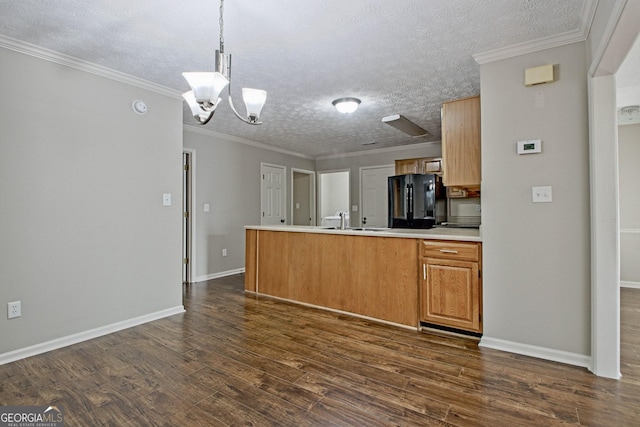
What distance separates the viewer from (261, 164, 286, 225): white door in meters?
6.18

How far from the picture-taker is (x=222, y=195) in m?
5.32

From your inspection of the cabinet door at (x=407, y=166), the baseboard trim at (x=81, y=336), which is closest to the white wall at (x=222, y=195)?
the baseboard trim at (x=81, y=336)

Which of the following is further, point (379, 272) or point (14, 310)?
point (379, 272)

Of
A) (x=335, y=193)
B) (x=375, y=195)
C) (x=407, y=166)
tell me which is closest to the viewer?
(x=407, y=166)

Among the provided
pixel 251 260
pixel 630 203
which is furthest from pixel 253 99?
pixel 630 203

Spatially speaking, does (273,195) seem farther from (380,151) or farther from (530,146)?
(530,146)

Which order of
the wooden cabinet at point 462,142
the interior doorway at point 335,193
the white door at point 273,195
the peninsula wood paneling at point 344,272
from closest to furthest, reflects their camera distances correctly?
the wooden cabinet at point 462,142 < the peninsula wood paneling at point 344,272 < the white door at point 273,195 < the interior doorway at point 335,193

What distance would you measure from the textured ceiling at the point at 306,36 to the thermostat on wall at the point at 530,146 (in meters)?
0.75

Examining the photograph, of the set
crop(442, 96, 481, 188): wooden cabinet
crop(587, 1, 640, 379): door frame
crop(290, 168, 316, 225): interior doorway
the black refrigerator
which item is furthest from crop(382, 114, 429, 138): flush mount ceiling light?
crop(290, 168, 316, 225): interior doorway

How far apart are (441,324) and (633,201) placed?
12.7 ft

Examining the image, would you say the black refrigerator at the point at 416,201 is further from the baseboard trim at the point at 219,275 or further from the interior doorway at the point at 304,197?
the baseboard trim at the point at 219,275

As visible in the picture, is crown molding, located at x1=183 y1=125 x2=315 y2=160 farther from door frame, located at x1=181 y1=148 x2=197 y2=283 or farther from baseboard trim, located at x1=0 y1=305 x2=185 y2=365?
baseboard trim, located at x1=0 y1=305 x2=185 y2=365

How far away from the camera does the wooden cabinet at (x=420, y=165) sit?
5.71 m

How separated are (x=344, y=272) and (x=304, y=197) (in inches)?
167
